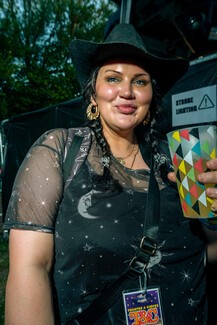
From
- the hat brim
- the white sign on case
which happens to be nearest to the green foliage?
the white sign on case

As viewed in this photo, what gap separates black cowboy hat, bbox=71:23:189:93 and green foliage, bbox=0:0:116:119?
1546 centimetres

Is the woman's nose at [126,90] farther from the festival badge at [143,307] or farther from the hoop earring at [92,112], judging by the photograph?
the festival badge at [143,307]

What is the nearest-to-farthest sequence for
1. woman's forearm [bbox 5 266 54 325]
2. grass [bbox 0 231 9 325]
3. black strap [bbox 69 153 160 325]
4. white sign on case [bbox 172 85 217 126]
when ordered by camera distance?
woman's forearm [bbox 5 266 54 325] < black strap [bbox 69 153 160 325] < white sign on case [bbox 172 85 217 126] < grass [bbox 0 231 9 325]

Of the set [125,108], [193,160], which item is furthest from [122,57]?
[193,160]

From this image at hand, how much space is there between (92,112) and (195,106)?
1.96 meters

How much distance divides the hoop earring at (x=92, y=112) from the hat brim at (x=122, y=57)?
18cm

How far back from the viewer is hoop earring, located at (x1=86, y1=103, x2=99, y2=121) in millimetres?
1613

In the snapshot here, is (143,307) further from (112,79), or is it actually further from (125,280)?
(112,79)

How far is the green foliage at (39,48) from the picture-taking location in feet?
56.5

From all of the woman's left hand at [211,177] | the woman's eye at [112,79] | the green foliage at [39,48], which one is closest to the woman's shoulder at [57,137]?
the woman's eye at [112,79]

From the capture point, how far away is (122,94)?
57.4 inches

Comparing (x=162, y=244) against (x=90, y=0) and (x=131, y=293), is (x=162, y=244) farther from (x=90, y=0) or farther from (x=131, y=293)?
(x=90, y=0)

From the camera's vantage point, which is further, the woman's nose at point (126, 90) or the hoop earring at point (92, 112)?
the hoop earring at point (92, 112)

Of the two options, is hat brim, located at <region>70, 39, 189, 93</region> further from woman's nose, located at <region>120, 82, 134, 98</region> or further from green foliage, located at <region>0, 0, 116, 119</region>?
green foliage, located at <region>0, 0, 116, 119</region>
